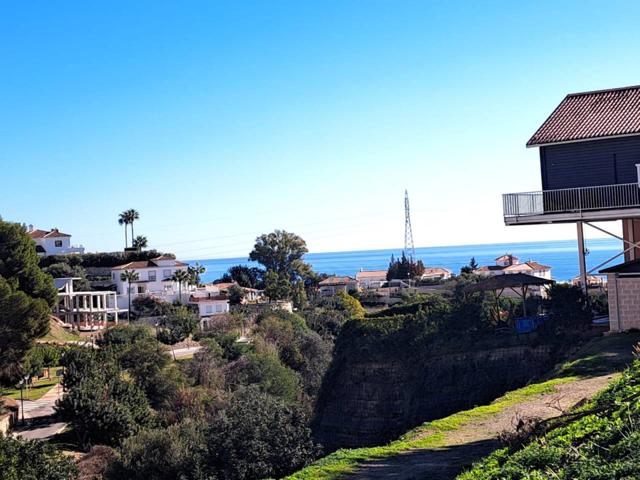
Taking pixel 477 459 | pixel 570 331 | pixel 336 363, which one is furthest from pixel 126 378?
pixel 477 459

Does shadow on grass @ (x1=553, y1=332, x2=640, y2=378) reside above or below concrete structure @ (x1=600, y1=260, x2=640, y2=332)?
below

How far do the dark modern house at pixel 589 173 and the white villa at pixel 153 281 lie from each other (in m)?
55.5

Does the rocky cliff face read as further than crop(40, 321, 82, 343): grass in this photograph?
No

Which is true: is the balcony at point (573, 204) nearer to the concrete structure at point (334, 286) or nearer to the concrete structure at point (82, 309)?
the concrete structure at point (82, 309)

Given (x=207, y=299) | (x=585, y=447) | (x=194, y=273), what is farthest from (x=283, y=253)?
(x=585, y=447)

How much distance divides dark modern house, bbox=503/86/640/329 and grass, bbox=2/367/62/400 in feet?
85.5

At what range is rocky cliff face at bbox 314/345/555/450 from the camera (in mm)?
20938

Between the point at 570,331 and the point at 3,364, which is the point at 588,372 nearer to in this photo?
the point at 570,331

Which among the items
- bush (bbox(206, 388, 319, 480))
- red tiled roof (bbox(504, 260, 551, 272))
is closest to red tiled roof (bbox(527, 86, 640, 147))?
bush (bbox(206, 388, 319, 480))

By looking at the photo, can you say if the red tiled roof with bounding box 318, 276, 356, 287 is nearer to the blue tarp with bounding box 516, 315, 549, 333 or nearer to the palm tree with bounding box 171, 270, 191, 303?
the palm tree with bounding box 171, 270, 191, 303

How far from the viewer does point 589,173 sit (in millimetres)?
23141

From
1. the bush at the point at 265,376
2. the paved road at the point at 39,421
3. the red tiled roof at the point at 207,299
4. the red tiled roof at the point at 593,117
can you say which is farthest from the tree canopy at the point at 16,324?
the red tiled roof at the point at 207,299

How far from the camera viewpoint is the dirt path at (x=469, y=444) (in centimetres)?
1211

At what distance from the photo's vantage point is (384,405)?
2303 centimetres
